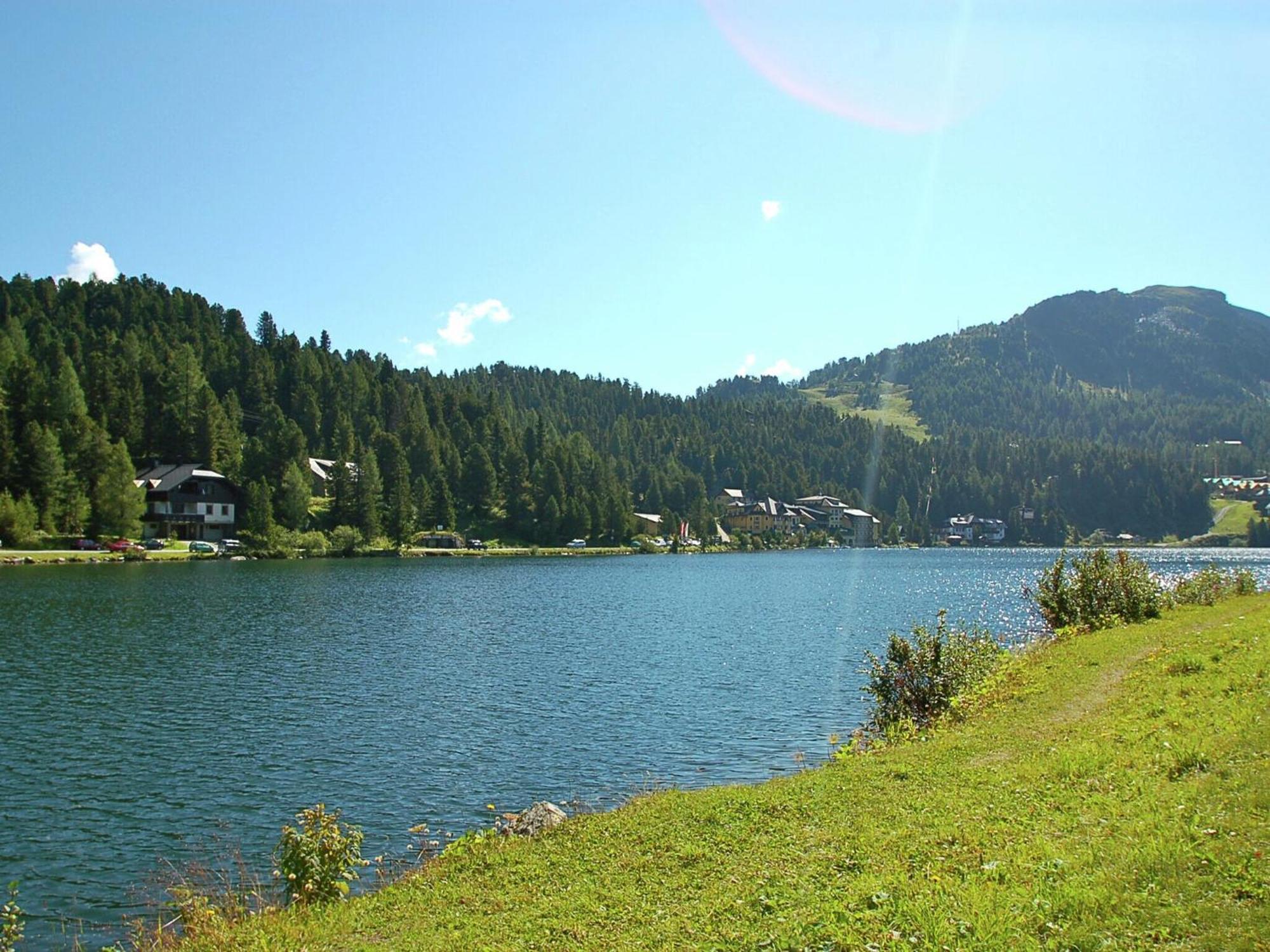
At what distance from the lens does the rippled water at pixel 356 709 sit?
19312 millimetres

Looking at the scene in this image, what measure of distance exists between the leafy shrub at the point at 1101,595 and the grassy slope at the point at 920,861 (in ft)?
77.4

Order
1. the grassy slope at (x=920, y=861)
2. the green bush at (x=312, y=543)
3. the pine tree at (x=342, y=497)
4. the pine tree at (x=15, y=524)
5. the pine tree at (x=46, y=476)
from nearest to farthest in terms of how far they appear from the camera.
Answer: the grassy slope at (x=920, y=861) < the pine tree at (x=15, y=524) < the pine tree at (x=46, y=476) < the green bush at (x=312, y=543) < the pine tree at (x=342, y=497)

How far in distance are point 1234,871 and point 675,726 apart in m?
20.0

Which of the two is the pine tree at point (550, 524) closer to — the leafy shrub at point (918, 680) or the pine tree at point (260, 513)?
the pine tree at point (260, 513)

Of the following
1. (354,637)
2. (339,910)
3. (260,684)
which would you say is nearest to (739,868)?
(339,910)

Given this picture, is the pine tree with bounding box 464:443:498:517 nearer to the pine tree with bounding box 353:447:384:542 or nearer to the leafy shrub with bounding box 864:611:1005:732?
the pine tree with bounding box 353:447:384:542

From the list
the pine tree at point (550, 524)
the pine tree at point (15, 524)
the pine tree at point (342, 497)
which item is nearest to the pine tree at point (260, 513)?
the pine tree at point (342, 497)

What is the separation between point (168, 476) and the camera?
12450 centimetres

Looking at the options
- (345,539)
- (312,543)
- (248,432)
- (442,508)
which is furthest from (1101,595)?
(248,432)

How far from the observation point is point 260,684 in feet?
114

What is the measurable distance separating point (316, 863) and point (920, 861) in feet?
28.9

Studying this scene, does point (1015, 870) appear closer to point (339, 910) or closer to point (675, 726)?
point (339, 910)

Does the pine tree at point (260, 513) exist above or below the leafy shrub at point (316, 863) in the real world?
above

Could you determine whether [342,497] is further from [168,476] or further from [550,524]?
[550,524]
